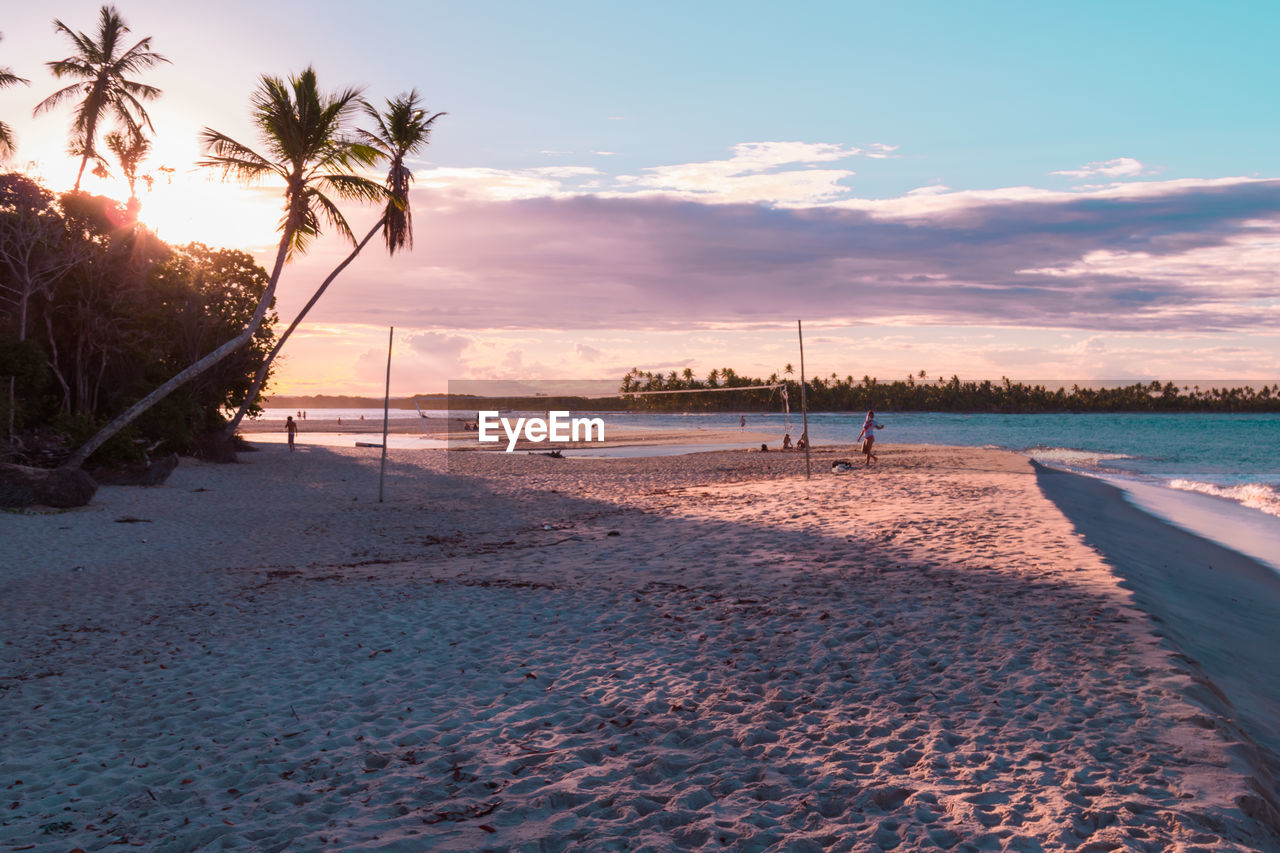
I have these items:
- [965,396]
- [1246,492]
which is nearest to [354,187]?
[1246,492]

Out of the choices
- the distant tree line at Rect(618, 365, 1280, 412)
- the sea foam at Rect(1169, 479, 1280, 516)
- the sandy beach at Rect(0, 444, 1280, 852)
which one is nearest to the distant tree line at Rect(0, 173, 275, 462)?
the sandy beach at Rect(0, 444, 1280, 852)

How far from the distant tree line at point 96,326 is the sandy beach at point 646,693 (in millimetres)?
9126

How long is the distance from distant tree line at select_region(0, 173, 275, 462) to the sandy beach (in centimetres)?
913

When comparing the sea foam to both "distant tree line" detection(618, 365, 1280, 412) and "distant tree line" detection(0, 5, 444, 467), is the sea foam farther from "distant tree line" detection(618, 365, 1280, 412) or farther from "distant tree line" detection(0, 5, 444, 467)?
"distant tree line" detection(618, 365, 1280, 412)

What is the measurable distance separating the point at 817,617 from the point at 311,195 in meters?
18.2

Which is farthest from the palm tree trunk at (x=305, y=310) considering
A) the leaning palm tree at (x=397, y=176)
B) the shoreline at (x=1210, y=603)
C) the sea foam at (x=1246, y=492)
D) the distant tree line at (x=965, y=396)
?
the distant tree line at (x=965, y=396)

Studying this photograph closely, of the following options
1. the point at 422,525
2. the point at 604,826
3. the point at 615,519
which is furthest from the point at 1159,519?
the point at 604,826

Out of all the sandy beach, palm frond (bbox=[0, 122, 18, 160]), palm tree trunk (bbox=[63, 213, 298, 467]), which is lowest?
the sandy beach

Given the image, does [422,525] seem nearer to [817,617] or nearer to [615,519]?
[615,519]

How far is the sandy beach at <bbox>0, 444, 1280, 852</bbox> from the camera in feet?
11.8

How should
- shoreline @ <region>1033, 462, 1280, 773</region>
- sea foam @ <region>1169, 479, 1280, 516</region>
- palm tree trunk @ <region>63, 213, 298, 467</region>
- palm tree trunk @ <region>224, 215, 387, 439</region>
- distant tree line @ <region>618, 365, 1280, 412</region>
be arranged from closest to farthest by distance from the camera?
shoreline @ <region>1033, 462, 1280, 773</region>, palm tree trunk @ <region>63, 213, 298, 467</region>, sea foam @ <region>1169, 479, 1280, 516</region>, palm tree trunk @ <region>224, 215, 387, 439</region>, distant tree line @ <region>618, 365, 1280, 412</region>

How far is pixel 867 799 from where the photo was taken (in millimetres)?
3781

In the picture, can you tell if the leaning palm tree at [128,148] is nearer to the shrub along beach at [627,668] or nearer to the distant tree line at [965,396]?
the shrub along beach at [627,668]

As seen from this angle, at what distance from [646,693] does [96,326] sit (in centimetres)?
2204
